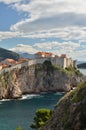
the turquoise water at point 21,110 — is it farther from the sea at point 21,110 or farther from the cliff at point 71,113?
the cliff at point 71,113

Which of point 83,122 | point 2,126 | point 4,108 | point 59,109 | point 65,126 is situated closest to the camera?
point 83,122

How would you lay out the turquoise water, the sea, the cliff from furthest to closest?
the turquoise water
the sea
the cliff

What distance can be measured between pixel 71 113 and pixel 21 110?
110m

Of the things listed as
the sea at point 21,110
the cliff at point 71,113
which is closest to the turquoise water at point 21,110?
the sea at point 21,110

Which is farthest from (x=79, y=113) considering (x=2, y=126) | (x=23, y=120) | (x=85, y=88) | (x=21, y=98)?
(x=21, y=98)

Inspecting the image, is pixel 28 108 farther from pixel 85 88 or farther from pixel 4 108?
pixel 85 88

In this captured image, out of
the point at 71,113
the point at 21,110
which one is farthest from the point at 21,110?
the point at 71,113

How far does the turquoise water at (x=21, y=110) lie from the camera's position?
4651 inches

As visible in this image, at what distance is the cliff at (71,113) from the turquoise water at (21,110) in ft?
197

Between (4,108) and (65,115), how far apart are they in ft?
369

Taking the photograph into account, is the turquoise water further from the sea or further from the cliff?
the cliff

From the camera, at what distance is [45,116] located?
82.1 meters

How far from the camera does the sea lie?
118 meters

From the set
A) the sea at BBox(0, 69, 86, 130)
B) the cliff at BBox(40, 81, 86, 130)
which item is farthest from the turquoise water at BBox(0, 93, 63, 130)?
the cliff at BBox(40, 81, 86, 130)
